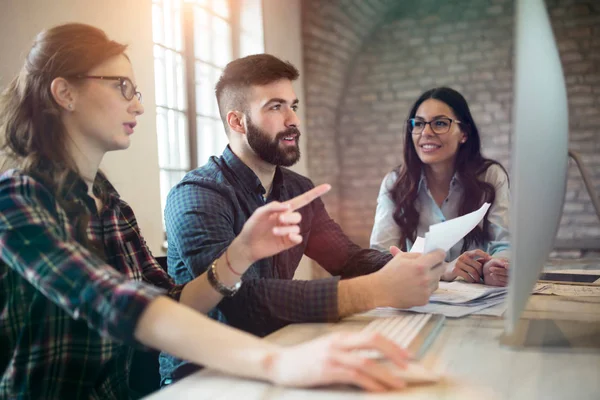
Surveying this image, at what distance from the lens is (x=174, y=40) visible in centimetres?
341

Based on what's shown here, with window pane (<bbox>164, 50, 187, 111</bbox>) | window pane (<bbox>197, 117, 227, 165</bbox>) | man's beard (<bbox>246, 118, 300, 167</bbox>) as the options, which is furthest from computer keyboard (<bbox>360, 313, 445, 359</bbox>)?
window pane (<bbox>197, 117, 227, 165</bbox>)

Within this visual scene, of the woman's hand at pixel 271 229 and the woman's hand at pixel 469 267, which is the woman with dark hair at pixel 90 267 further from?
the woman's hand at pixel 469 267

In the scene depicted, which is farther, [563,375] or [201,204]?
[201,204]

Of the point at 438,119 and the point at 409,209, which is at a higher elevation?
the point at 438,119

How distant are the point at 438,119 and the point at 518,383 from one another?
74.8 inches

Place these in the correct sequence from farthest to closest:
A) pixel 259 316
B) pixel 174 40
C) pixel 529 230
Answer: pixel 174 40, pixel 259 316, pixel 529 230

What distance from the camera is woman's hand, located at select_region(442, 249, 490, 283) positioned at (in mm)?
1608

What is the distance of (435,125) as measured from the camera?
2547mm

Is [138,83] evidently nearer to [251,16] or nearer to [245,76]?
[245,76]

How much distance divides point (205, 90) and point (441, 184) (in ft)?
5.99

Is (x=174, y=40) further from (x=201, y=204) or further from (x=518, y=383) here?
(x=518, y=383)

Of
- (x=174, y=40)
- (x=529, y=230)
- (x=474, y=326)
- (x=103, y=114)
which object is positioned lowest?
(x=474, y=326)

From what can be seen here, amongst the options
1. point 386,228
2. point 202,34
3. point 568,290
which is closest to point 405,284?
point 568,290

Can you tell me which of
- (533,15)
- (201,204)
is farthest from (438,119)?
(533,15)
